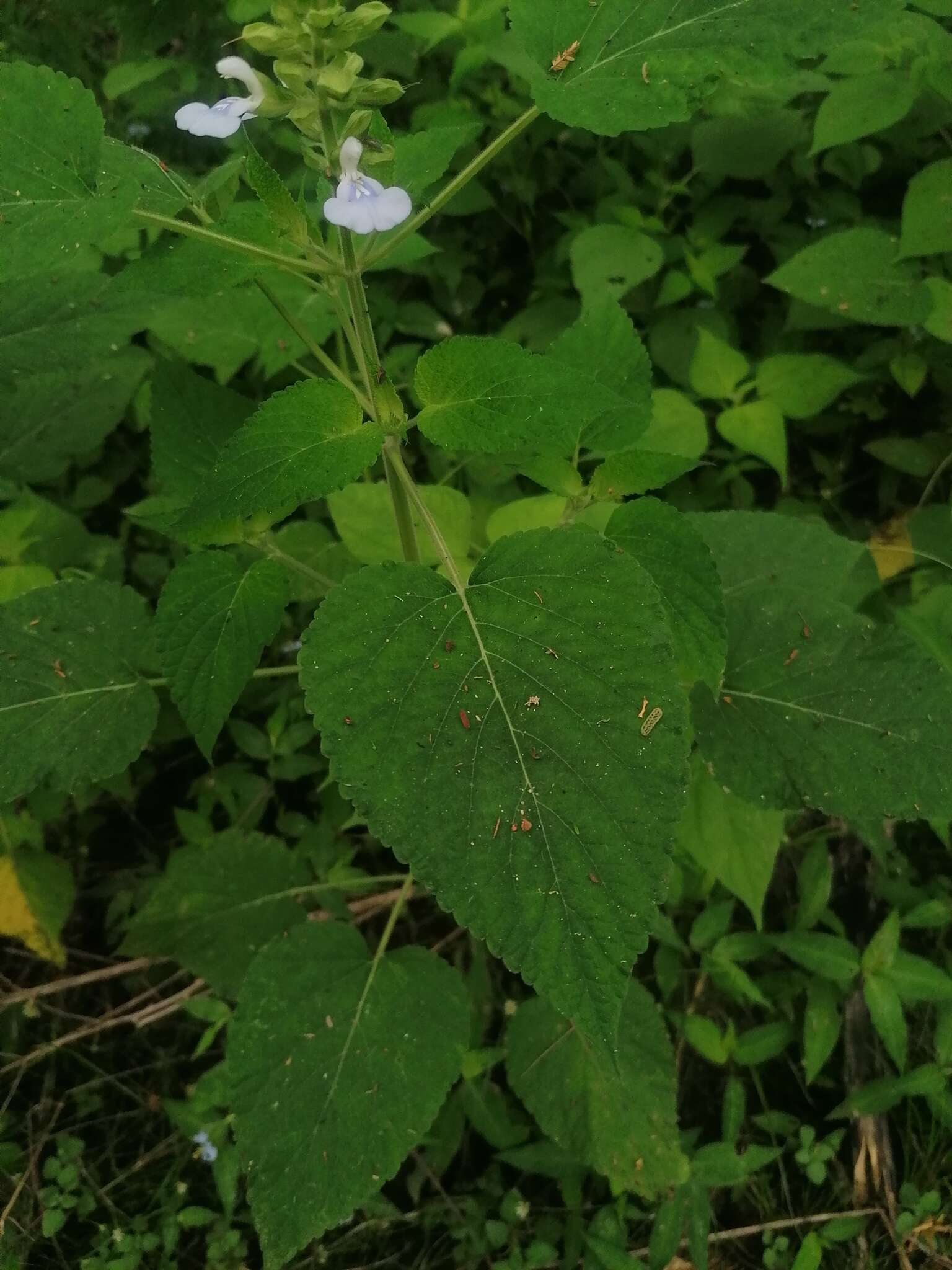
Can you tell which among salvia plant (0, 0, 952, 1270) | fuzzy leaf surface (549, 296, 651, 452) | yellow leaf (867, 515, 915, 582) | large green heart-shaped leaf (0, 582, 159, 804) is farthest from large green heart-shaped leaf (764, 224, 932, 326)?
large green heart-shaped leaf (0, 582, 159, 804)

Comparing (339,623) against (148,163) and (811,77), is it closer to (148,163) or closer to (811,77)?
(148,163)

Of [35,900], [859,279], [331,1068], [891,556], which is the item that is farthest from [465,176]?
[35,900]

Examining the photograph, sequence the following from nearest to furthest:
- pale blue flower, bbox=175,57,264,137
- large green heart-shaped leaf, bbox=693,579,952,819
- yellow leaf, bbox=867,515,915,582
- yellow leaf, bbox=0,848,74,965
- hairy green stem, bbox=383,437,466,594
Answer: pale blue flower, bbox=175,57,264,137 < hairy green stem, bbox=383,437,466,594 < large green heart-shaped leaf, bbox=693,579,952,819 < yellow leaf, bbox=0,848,74,965 < yellow leaf, bbox=867,515,915,582

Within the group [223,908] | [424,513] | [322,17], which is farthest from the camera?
[223,908]

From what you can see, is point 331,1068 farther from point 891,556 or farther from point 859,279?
point 859,279

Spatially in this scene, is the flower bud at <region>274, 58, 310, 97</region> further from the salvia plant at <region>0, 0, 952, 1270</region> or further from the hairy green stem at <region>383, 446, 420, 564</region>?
the hairy green stem at <region>383, 446, 420, 564</region>

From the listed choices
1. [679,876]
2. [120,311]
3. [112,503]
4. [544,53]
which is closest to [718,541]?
[679,876]

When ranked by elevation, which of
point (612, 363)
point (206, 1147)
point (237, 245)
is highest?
point (237, 245)
